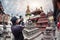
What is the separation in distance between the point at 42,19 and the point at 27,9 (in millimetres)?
4408

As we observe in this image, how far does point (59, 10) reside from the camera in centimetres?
77

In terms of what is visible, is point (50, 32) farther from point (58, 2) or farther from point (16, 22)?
point (58, 2)

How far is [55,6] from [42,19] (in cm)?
993

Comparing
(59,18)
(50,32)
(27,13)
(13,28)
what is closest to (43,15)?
(27,13)

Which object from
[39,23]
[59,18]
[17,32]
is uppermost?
[59,18]

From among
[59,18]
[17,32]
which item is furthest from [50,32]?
[59,18]

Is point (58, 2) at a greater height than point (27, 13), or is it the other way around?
point (58, 2)

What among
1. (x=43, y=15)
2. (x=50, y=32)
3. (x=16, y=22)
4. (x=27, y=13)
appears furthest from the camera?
(x=27, y=13)

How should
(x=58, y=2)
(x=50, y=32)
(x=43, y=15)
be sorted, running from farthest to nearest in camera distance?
(x=43, y=15), (x=50, y=32), (x=58, y=2)

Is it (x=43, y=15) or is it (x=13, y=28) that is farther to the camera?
(x=43, y=15)

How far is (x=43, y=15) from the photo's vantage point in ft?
34.7

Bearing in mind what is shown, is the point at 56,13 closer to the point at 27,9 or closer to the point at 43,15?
the point at 43,15

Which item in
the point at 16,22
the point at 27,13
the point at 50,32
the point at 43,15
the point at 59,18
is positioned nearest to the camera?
the point at 59,18

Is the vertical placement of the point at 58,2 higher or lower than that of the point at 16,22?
higher
